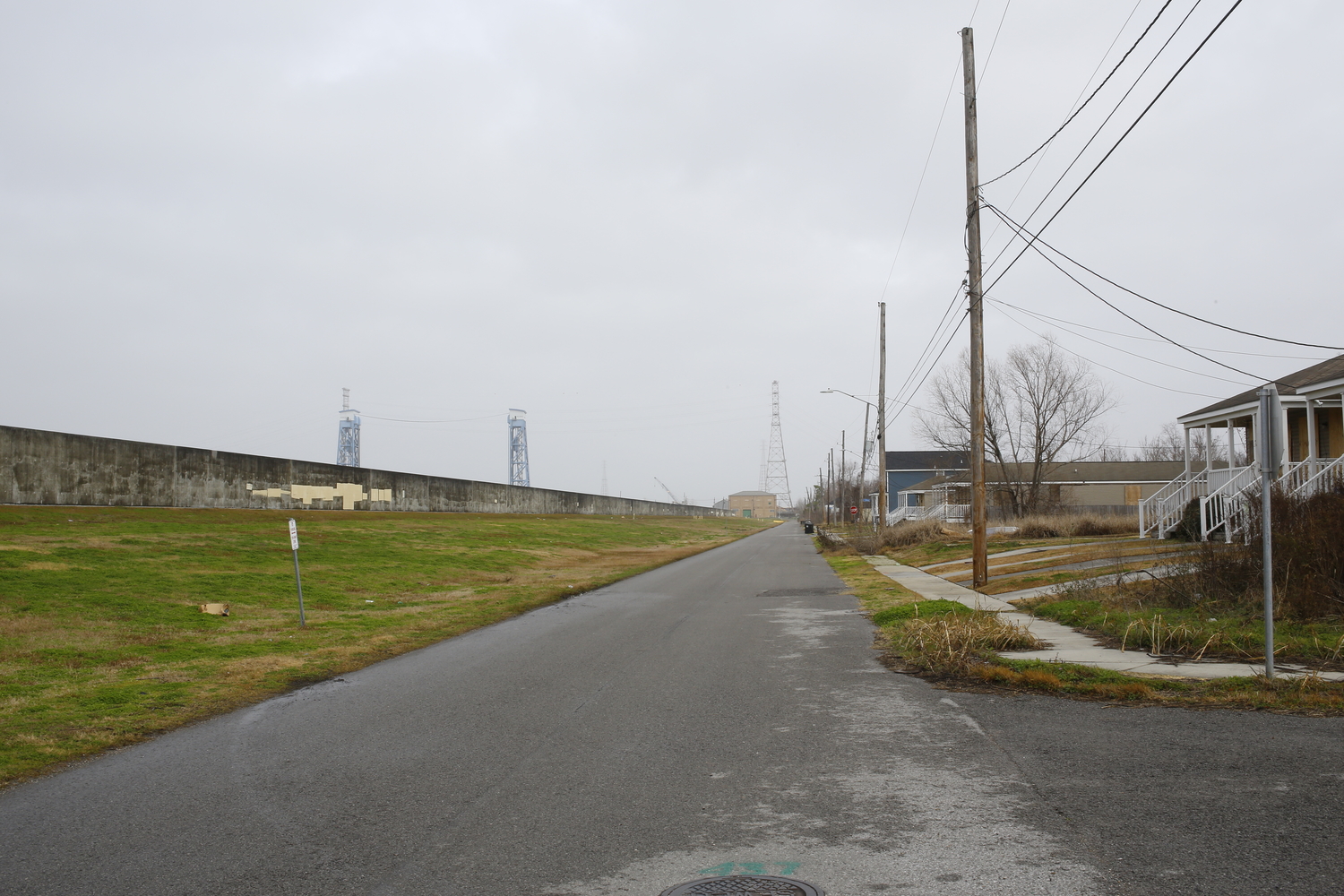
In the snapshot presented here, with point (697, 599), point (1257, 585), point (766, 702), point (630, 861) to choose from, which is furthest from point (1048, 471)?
point (630, 861)

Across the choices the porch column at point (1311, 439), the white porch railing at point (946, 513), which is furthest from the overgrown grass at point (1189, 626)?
the white porch railing at point (946, 513)

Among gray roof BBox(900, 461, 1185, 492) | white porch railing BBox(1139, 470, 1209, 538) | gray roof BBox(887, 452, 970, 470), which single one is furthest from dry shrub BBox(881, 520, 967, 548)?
gray roof BBox(887, 452, 970, 470)

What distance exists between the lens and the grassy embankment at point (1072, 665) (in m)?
8.17

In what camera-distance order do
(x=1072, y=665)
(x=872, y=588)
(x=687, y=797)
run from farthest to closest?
(x=872, y=588) < (x=1072, y=665) < (x=687, y=797)

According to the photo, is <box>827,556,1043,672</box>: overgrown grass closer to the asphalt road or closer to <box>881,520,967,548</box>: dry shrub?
the asphalt road

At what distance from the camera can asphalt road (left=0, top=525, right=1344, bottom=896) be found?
14.9 ft

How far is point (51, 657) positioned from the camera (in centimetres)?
1137

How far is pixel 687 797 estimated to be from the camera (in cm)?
583

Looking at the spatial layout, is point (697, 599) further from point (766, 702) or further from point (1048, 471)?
point (1048, 471)

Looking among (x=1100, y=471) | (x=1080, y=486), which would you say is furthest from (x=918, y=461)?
(x=1080, y=486)

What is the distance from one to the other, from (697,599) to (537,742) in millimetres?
13243

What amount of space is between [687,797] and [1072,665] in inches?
231

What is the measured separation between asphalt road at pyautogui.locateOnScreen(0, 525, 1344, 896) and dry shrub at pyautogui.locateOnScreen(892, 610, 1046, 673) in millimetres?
863

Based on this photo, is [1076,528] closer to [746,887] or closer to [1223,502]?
[1223,502]
